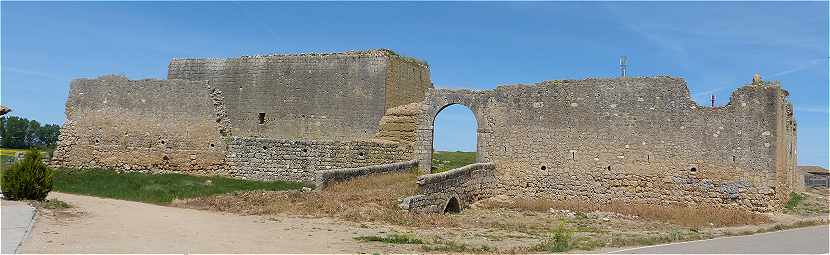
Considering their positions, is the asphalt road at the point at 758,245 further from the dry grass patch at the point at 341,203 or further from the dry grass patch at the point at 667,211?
the dry grass patch at the point at 341,203

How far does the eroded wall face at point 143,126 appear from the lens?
2275 cm

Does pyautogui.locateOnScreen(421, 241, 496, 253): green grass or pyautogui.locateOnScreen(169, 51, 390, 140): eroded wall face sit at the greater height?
pyautogui.locateOnScreen(169, 51, 390, 140): eroded wall face

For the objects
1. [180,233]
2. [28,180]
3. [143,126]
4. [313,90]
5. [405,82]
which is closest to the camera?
[180,233]

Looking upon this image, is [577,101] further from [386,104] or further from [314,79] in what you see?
[314,79]

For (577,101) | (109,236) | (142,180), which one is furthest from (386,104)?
(109,236)

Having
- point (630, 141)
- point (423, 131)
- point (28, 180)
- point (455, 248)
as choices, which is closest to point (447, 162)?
point (423, 131)

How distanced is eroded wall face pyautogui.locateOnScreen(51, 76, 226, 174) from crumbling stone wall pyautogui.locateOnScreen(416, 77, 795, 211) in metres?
7.15

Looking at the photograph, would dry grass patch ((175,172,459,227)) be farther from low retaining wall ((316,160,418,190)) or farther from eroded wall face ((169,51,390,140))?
eroded wall face ((169,51,390,140))

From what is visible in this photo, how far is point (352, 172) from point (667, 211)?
7894 millimetres

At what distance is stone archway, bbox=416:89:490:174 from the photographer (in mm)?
20609

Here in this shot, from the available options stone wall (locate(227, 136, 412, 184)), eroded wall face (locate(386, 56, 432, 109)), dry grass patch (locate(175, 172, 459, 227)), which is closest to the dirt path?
dry grass patch (locate(175, 172, 459, 227))

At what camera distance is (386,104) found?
21766 mm

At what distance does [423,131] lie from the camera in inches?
822

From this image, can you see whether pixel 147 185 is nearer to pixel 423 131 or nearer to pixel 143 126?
pixel 143 126
